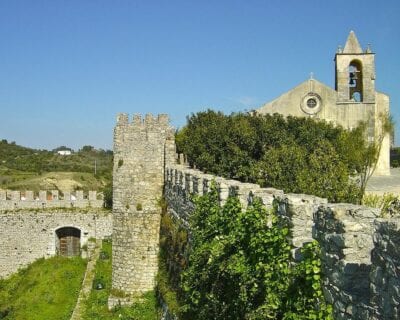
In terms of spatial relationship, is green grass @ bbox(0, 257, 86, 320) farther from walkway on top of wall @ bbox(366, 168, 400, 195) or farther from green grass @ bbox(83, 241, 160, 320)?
walkway on top of wall @ bbox(366, 168, 400, 195)

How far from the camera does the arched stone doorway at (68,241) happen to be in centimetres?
3234

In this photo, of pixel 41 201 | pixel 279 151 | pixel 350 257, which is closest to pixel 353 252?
pixel 350 257

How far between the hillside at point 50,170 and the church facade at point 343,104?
80.3 feet

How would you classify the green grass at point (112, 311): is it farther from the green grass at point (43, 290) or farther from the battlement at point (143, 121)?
the battlement at point (143, 121)

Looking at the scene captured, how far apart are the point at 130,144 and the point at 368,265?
13527 millimetres

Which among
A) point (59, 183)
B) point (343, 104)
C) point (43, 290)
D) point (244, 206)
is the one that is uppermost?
point (343, 104)

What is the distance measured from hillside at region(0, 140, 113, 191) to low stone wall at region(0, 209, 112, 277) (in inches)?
704

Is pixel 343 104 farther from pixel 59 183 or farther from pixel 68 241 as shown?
pixel 59 183

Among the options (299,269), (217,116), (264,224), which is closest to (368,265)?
(299,269)

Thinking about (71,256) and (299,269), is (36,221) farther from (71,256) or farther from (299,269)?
(299,269)

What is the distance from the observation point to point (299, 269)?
18.6 feet

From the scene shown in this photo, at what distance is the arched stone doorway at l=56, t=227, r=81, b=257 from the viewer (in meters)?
32.3

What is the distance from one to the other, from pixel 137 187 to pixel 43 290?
38.8 ft

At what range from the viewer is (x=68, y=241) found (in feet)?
107
